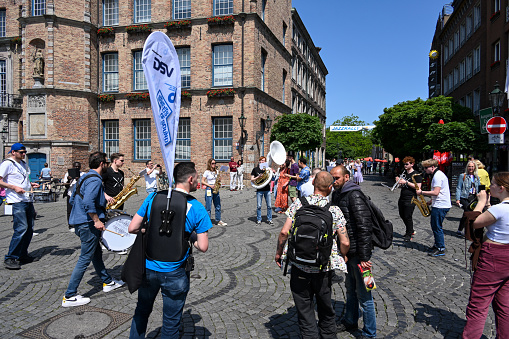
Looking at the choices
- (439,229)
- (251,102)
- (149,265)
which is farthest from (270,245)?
(251,102)

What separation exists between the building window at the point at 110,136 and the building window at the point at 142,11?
7032 millimetres

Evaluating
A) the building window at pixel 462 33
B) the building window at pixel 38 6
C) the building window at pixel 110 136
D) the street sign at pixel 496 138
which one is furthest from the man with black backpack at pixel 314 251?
the building window at pixel 462 33

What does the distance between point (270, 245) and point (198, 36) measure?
1791 centimetres

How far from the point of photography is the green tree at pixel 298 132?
73.5 feet

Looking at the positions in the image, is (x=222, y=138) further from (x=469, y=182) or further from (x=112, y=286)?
(x=112, y=286)

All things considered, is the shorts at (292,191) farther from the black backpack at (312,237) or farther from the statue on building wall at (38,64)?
the statue on building wall at (38,64)

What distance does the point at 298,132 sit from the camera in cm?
2241

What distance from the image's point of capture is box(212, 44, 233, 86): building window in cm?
2164

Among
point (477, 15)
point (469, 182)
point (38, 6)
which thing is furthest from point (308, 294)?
point (477, 15)

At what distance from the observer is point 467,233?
132 inches

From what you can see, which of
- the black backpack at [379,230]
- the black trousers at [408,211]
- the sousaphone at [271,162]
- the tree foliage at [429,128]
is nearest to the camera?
the black backpack at [379,230]

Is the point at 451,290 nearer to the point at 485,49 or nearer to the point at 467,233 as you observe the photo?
the point at 467,233

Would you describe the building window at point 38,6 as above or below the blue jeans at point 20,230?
above

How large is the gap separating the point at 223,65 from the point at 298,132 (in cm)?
648
